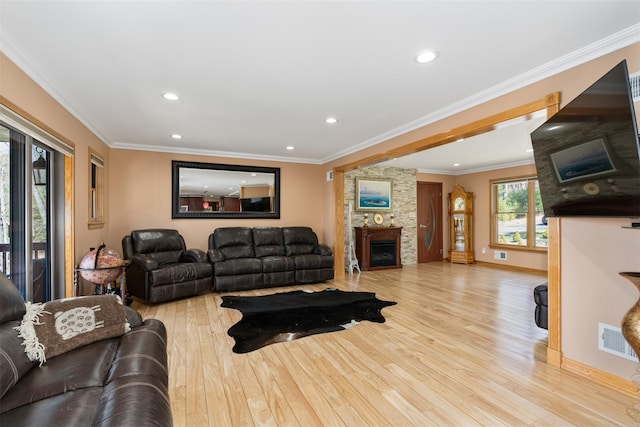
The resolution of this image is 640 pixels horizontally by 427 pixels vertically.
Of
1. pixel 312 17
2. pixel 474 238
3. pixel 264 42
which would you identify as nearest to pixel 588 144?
pixel 312 17

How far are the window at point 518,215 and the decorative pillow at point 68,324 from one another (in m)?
7.29

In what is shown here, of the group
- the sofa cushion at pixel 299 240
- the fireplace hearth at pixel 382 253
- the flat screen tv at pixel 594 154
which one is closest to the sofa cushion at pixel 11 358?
the flat screen tv at pixel 594 154

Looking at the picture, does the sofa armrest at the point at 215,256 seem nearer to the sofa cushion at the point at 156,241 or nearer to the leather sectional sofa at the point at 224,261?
the leather sectional sofa at the point at 224,261

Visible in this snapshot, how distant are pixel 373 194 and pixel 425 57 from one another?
15.8 ft

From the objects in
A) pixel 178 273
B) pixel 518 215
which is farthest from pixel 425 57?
pixel 518 215

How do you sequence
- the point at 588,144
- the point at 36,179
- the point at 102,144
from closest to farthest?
the point at 588,144
the point at 36,179
the point at 102,144

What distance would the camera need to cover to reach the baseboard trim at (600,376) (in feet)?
6.52

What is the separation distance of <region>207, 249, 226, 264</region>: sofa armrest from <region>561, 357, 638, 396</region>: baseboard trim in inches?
166

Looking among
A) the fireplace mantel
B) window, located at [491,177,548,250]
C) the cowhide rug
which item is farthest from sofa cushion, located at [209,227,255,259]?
window, located at [491,177,548,250]

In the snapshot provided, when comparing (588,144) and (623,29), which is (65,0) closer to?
(588,144)

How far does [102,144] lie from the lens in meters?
4.43

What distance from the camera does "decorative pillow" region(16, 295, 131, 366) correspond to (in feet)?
4.86

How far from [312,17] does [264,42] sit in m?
0.42

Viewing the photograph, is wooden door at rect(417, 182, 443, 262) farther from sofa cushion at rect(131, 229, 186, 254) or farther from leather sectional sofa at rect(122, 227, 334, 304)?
sofa cushion at rect(131, 229, 186, 254)
